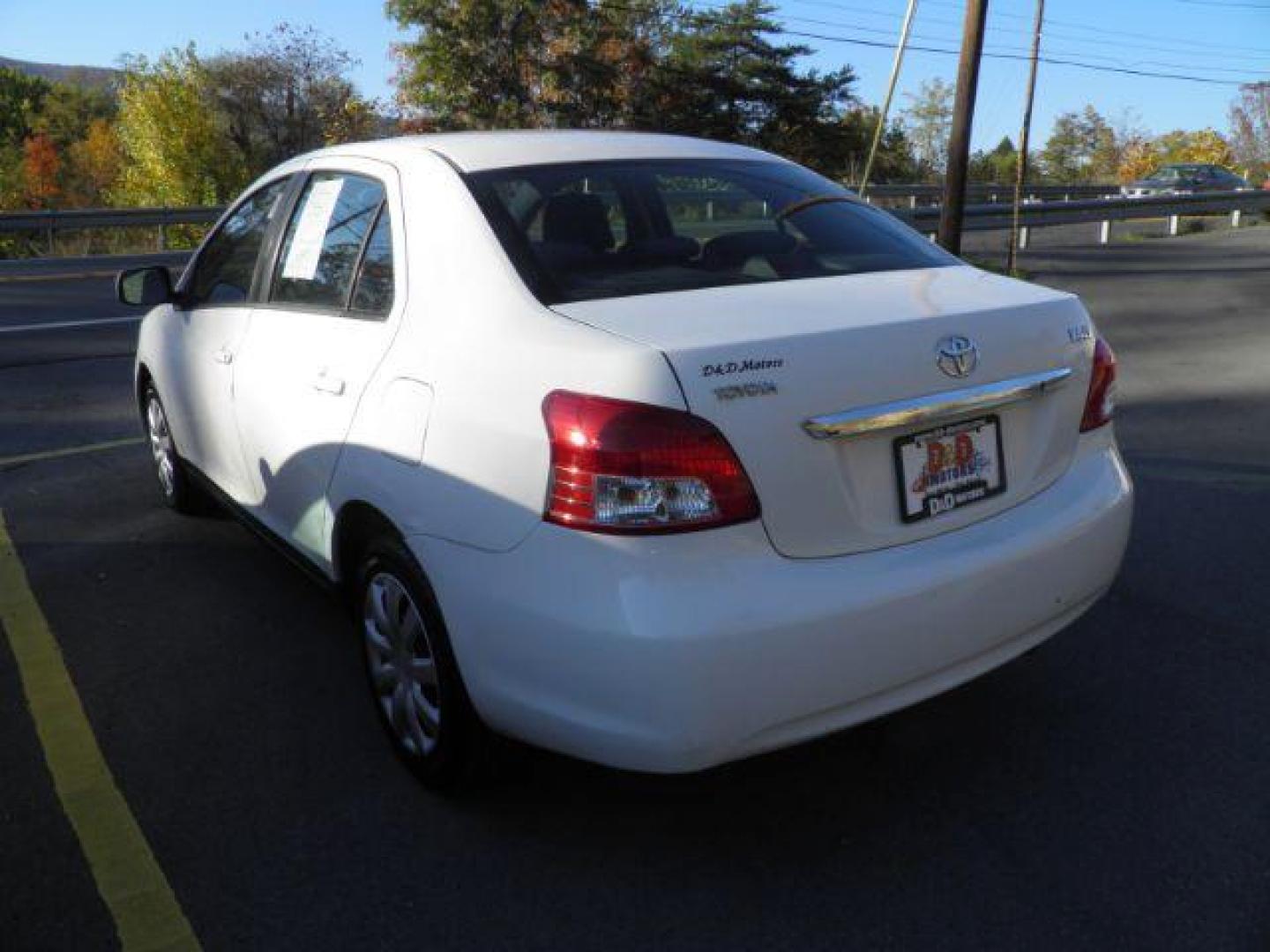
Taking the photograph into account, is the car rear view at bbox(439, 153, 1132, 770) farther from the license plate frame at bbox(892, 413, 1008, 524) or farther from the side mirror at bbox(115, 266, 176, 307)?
the side mirror at bbox(115, 266, 176, 307)

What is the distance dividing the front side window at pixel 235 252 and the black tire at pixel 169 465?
768mm

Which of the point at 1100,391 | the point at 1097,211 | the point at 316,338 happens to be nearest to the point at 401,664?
the point at 316,338

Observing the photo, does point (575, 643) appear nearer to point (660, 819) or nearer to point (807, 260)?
point (660, 819)

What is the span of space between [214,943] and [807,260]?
86.1 inches

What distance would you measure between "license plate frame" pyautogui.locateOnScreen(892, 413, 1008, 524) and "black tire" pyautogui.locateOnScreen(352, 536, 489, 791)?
1.09 meters

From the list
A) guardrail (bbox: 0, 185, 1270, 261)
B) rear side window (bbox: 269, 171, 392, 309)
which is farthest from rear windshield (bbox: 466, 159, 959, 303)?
guardrail (bbox: 0, 185, 1270, 261)

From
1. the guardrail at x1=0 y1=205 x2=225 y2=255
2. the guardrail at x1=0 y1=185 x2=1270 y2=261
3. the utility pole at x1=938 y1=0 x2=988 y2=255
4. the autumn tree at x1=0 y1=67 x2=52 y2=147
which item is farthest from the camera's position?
the autumn tree at x1=0 y1=67 x2=52 y2=147

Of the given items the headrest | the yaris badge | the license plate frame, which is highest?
the headrest

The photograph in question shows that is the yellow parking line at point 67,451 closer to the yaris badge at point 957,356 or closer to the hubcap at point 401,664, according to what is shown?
the hubcap at point 401,664

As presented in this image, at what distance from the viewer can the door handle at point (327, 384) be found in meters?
3.04

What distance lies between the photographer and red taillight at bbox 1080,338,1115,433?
9.55 feet

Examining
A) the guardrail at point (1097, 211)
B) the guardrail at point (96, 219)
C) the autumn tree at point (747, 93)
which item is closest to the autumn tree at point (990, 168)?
the autumn tree at point (747, 93)

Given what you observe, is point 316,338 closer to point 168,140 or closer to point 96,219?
→ point 96,219

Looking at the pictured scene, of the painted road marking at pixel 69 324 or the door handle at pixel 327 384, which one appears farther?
the painted road marking at pixel 69 324
